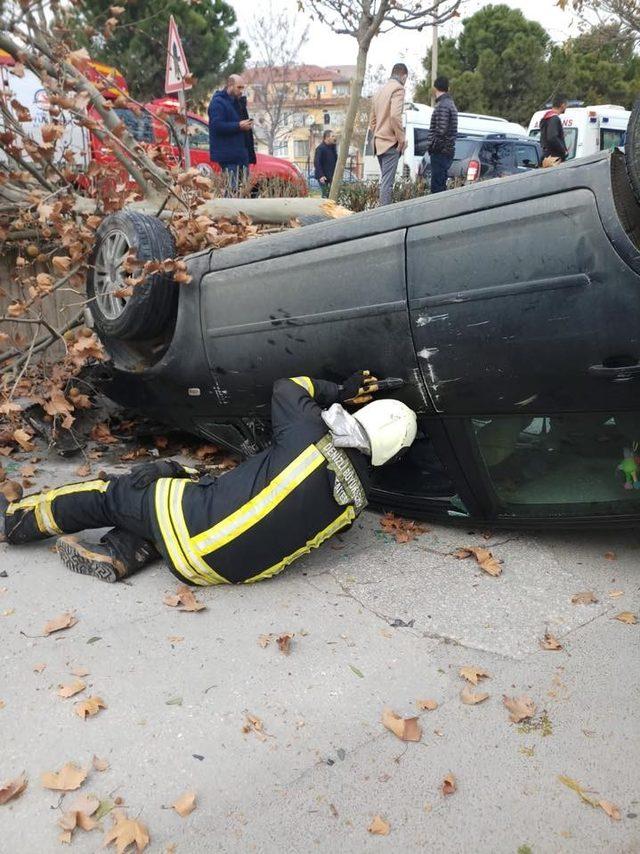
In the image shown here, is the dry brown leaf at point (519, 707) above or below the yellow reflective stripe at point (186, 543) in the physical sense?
below

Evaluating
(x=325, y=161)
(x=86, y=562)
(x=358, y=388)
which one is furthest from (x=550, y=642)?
(x=325, y=161)

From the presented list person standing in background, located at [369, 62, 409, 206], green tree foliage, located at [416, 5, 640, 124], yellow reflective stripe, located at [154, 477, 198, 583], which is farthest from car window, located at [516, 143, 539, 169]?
green tree foliage, located at [416, 5, 640, 124]

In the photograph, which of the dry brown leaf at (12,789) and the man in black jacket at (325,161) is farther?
the man in black jacket at (325,161)

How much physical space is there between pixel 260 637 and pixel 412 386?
3.63 feet

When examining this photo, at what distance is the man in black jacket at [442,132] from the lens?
850cm

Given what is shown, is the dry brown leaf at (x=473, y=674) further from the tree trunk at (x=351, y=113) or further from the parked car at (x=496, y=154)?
the parked car at (x=496, y=154)

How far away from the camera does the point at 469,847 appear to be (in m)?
1.86

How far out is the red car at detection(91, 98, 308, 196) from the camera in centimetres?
526

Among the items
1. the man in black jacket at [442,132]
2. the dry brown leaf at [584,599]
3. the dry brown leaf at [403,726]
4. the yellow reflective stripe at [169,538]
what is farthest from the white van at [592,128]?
the dry brown leaf at [403,726]

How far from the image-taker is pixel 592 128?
15531mm

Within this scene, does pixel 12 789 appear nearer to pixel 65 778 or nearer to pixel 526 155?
pixel 65 778

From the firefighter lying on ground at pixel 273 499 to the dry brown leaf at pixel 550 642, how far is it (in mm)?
825

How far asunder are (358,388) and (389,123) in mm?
6026

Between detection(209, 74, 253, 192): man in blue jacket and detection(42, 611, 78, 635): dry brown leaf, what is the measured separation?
5606 mm
